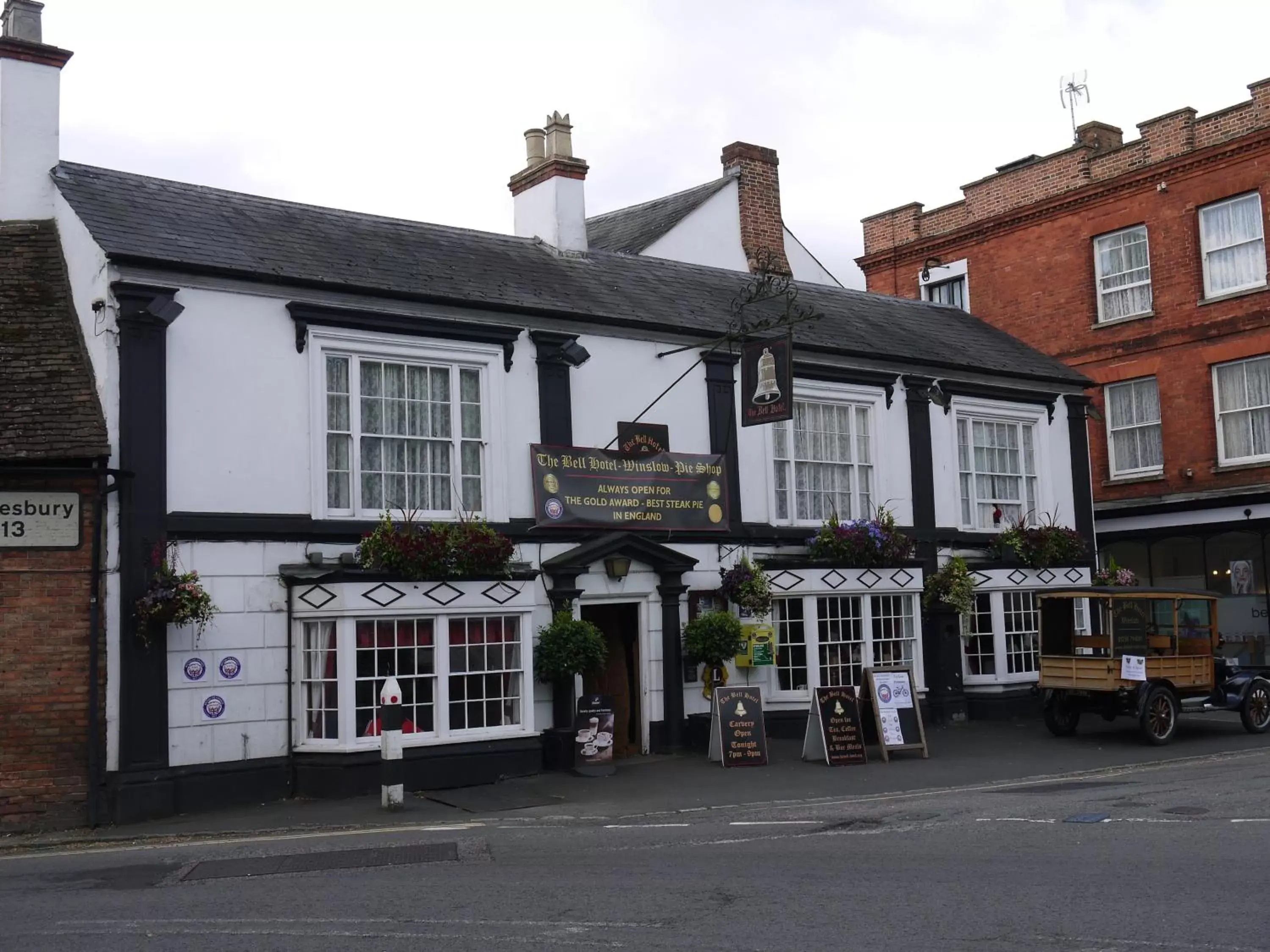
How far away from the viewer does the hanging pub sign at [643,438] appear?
17.9 metres

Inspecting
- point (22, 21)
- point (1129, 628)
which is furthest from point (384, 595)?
point (1129, 628)

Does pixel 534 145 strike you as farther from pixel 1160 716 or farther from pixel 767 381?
pixel 1160 716

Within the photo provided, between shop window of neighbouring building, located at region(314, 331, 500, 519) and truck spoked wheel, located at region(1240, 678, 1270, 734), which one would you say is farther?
truck spoked wheel, located at region(1240, 678, 1270, 734)

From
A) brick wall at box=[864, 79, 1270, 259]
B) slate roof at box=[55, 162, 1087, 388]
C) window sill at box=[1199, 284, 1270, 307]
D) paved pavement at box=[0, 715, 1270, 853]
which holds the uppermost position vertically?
brick wall at box=[864, 79, 1270, 259]

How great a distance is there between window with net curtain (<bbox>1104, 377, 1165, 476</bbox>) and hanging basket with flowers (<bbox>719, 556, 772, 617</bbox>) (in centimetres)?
1232

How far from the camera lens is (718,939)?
737 cm

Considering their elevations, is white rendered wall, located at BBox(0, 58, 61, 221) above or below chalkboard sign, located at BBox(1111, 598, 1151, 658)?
above

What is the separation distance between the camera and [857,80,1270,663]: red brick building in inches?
995

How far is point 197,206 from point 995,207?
19760 mm

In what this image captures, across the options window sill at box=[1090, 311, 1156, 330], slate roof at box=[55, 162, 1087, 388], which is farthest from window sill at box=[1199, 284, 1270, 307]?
slate roof at box=[55, 162, 1087, 388]

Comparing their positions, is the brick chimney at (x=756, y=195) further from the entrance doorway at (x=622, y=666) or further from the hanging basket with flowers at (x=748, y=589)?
the entrance doorway at (x=622, y=666)

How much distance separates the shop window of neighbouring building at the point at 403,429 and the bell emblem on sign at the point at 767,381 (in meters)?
3.47

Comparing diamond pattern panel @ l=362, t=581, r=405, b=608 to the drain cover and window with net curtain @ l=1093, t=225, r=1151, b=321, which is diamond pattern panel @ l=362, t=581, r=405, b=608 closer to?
the drain cover

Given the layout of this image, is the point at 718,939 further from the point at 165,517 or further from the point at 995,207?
the point at 995,207
